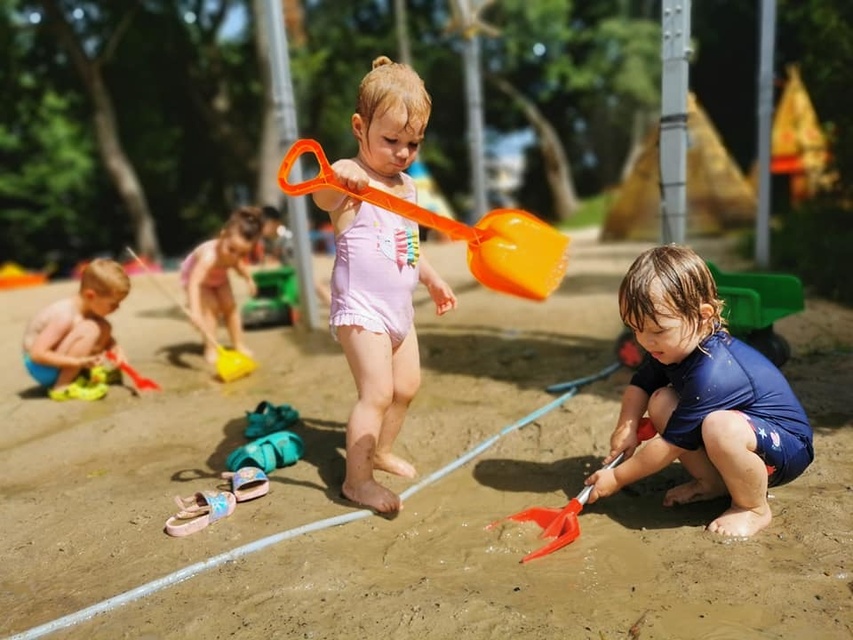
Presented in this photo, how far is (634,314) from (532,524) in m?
0.70

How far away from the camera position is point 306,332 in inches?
204

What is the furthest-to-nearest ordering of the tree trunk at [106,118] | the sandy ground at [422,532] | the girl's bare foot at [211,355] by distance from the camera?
the tree trunk at [106,118]
the girl's bare foot at [211,355]
the sandy ground at [422,532]

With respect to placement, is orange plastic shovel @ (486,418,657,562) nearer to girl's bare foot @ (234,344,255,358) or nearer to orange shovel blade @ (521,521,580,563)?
orange shovel blade @ (521,521,580,563)

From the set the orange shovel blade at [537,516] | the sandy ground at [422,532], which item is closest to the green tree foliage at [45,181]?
the sandy ground at [422,532]

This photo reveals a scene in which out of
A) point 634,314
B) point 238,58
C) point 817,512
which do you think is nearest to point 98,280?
point 634,314

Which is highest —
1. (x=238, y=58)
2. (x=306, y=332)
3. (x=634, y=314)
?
(x=238, y=58)

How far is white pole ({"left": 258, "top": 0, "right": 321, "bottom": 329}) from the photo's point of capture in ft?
A: 16.1

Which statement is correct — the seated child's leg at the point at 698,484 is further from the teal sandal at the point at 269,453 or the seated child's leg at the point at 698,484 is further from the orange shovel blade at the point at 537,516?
the teal sandal at the point at 269,453

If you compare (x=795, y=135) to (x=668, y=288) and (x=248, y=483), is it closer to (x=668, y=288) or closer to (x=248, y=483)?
(x=668, y=288)

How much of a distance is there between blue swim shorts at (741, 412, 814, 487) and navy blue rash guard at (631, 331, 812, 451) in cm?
2

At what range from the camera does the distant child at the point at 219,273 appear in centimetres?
468

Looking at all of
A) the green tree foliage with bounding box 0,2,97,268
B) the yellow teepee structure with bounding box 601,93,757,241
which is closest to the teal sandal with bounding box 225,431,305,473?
the yellow teepee structure with bounding box 601,93,757,241

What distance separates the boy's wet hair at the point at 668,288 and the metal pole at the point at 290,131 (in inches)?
123

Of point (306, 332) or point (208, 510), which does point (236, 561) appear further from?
point (306, 332)
